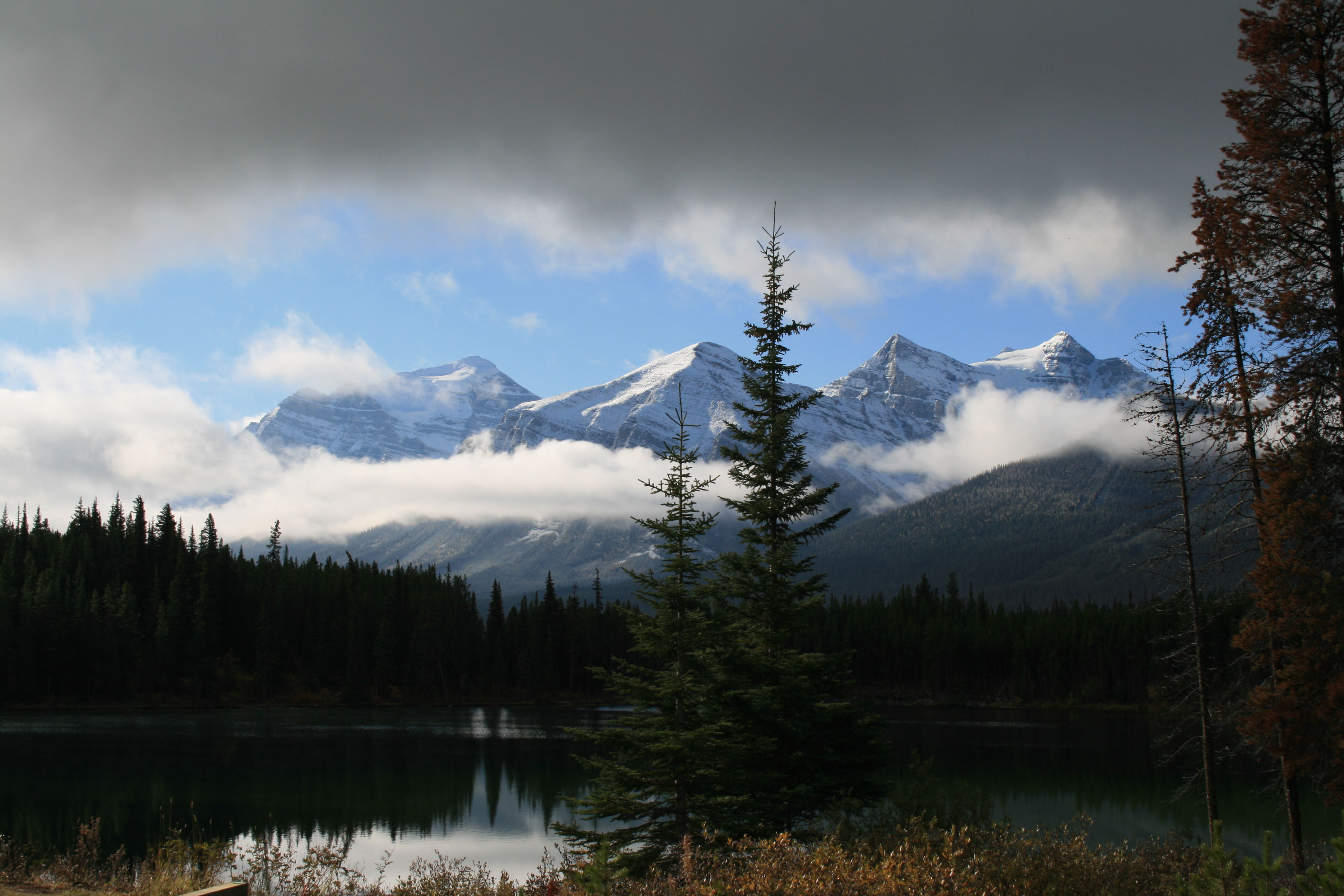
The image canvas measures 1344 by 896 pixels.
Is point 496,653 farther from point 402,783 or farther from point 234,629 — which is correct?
point 402,783

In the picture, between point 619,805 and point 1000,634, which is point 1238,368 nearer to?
point 619,805

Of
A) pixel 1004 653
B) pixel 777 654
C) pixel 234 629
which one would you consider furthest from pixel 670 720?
pixel 1004 653

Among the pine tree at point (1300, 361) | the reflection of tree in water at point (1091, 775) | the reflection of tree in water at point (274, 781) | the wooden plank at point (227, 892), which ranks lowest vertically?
the reflection of tree in water at point (1091, 775)

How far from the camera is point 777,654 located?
23188 mm

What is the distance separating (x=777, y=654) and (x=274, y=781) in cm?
3365

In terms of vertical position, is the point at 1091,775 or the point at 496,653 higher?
the point at 496,653

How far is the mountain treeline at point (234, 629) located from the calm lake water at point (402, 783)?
56.2 ft

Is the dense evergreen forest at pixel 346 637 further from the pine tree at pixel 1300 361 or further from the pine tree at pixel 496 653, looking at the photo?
the pine tree at pixel 1300 361

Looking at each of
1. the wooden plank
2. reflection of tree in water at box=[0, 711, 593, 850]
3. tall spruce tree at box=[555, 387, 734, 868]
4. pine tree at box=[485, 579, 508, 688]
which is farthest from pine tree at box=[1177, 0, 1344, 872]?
pine tree at box=[485, 579, 508, 688]

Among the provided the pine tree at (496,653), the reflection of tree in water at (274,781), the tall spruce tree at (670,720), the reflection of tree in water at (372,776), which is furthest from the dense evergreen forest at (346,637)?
the tall spruce tree at (670,720)

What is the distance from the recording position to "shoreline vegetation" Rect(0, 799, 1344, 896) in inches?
415

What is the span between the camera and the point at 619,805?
19.8 m

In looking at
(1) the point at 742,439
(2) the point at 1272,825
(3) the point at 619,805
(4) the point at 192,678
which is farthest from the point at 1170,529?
(4) the point at 192,678

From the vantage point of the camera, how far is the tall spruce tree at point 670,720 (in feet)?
64.8
